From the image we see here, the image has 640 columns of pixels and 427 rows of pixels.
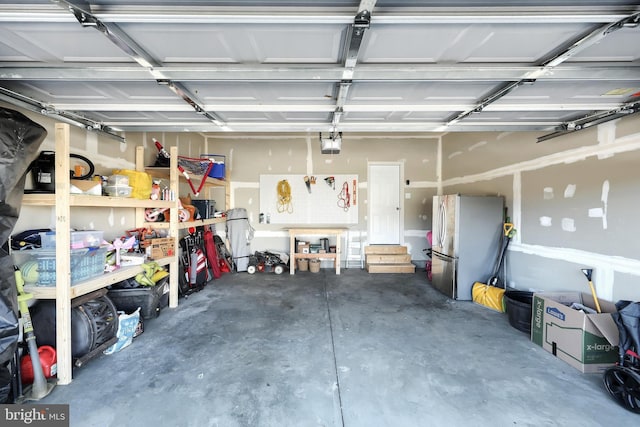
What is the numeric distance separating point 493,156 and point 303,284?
354cm

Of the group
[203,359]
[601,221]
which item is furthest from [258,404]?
[601,221]

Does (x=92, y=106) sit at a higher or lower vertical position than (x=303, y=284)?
higher

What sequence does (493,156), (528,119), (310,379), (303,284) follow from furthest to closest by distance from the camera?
(303,284) < (493,156) < (528,119) < (310,379)

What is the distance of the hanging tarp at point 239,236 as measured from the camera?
5172mm

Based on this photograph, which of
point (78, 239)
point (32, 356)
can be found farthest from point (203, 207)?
point (32, 356)

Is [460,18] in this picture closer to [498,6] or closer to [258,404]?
[498,6]

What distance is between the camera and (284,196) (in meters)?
5.47

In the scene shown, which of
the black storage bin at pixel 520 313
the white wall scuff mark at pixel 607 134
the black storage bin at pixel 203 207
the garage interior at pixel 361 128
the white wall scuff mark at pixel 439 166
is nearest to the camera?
the garage interior at pixel 361 128

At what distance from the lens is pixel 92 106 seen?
2.15 metres

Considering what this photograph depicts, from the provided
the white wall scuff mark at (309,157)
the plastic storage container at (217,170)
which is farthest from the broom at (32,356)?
the white wall scuff mark at (309,157)

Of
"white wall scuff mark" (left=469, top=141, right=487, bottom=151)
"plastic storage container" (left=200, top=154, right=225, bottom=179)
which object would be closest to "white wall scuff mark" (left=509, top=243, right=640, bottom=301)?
"white wall scuff mark" (left=469, top=141, right=487, bottom=151)

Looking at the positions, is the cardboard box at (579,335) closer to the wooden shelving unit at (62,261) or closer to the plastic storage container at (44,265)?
the wooden shelving unit at (62,261)

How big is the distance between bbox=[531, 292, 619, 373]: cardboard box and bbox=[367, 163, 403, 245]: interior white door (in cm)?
322

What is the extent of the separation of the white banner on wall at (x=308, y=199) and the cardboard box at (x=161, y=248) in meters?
2.41
